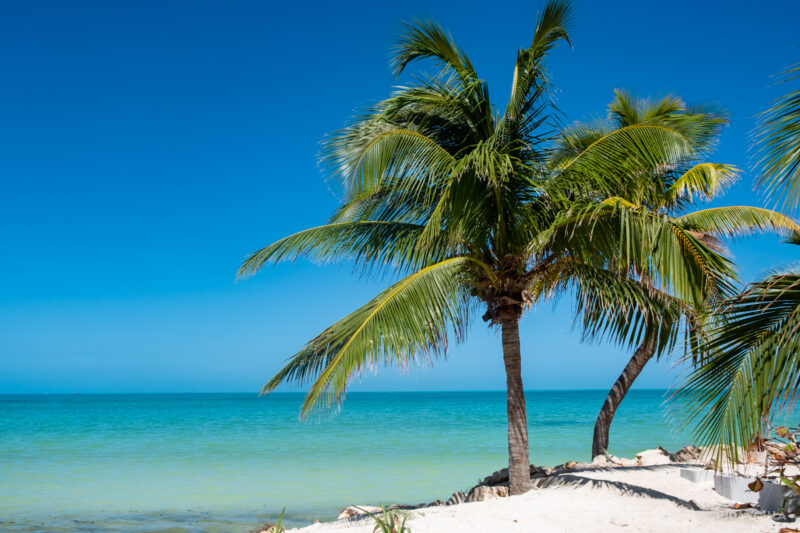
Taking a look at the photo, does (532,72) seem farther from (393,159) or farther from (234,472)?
(234,472)

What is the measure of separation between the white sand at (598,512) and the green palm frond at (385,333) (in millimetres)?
1381

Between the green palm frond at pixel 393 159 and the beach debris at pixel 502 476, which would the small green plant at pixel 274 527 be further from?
the green palm frond at pixel 393 159

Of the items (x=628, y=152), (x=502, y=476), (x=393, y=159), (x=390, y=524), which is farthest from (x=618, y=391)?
(x=390, y=524)

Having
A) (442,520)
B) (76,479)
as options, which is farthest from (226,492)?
(442,520)

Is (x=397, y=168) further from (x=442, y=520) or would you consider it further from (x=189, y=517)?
(x=189, y=517)

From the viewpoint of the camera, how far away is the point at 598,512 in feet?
18.5

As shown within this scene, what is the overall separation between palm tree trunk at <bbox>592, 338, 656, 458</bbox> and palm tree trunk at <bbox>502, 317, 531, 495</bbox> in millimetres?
3150

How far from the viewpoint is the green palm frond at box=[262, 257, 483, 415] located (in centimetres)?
545

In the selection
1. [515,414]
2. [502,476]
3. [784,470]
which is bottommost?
[502,476]

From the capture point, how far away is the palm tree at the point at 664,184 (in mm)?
6484

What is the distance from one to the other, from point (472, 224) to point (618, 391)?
187 inches

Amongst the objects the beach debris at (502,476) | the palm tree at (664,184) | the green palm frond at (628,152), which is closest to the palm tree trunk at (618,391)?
the palm tree at (664,184)

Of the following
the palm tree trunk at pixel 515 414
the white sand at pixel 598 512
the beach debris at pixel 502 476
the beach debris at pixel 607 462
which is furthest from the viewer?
the beach debris at pixel 607 462

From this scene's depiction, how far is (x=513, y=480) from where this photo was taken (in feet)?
22.8
